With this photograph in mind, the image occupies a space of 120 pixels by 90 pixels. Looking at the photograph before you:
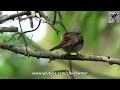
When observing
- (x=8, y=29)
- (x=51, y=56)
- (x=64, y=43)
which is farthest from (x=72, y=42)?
(x=8, y=29)

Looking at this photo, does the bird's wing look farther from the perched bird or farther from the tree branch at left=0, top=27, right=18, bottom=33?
the tree branch at left=0, top=27, right=18, bottom=33

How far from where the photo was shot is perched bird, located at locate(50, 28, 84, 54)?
9.78ft

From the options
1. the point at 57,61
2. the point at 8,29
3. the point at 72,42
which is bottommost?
the point at 57,61

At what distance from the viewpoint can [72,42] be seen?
3.03 metres

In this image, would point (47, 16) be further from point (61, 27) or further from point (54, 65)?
point (54, 65)

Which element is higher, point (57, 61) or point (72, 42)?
point (72, 42)

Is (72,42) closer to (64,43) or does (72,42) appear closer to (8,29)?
(64,43)

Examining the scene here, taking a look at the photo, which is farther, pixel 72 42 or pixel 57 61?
pixel 57 61

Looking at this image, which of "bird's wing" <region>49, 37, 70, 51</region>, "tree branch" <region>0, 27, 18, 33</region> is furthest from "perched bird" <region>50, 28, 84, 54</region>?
"tree branch" <region>0, 27, 18, 33</region>

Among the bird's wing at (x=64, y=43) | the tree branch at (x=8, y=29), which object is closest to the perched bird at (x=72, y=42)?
the bird's wing at (x=64, y=43)

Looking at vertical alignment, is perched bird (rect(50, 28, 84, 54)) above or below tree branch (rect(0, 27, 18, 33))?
below
